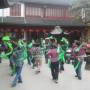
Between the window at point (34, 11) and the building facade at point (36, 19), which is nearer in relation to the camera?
the building facade at point (36, 19)

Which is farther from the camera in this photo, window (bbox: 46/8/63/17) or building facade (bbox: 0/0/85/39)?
window (bbox: 46/8/63/17)

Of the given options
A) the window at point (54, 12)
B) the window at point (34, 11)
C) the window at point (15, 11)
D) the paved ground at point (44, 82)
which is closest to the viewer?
the paved ground at point (44, 82)

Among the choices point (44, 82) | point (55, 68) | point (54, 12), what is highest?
point (54, 12)

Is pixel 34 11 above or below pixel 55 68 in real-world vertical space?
above

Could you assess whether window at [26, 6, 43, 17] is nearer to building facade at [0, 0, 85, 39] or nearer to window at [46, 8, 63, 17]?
building facade at [0, 0, 85, 39]

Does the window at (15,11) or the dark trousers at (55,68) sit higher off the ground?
the window at (15,11)

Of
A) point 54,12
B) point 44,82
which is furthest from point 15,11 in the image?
point 44,82

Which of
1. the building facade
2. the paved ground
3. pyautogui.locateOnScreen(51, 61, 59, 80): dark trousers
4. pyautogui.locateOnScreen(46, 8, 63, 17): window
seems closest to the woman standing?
pyautogui.locateOnScreen(51, 61, 59, 80): dark trousers

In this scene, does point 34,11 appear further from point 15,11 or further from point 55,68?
point 55,68

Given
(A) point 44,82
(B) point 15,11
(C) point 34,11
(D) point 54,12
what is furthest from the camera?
(D) point 54,12

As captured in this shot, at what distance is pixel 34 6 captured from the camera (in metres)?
36.4

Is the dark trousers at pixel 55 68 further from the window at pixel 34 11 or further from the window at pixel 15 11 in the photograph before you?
the window at pixel 34 11

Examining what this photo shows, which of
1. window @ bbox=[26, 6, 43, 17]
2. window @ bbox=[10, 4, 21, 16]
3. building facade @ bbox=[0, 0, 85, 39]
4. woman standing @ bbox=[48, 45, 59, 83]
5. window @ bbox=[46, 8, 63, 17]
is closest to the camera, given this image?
woman standing @ bbox=[48, 45, 59, 83]

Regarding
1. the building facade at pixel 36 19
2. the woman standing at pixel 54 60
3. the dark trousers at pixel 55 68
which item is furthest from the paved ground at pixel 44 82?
the building facade at pixel 36 19
